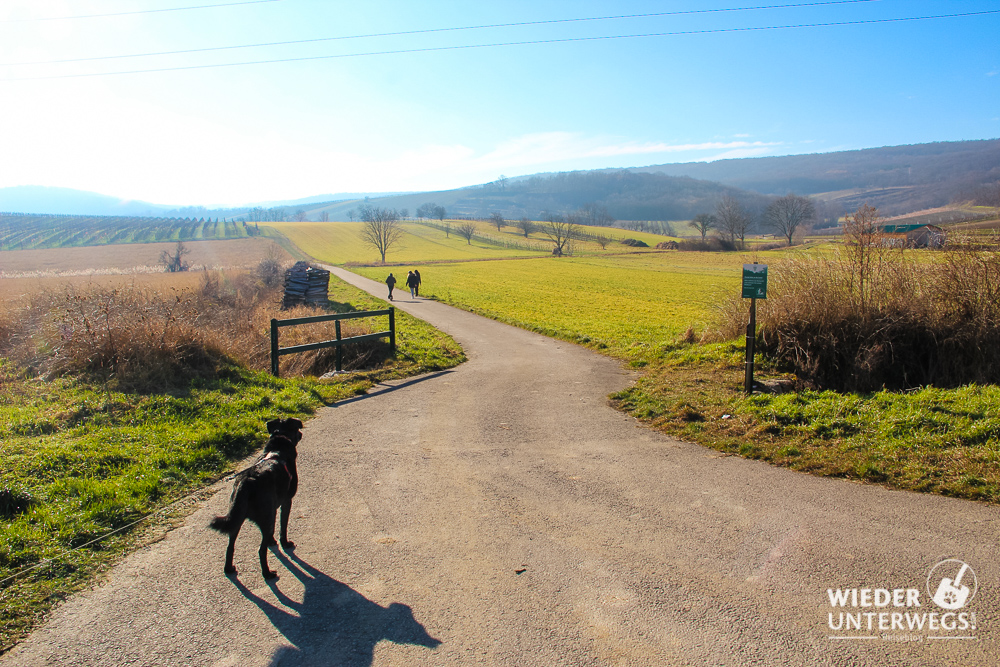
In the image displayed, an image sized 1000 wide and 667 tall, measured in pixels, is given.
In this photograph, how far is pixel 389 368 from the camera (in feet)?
39.9

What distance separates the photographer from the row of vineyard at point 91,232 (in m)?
95.5

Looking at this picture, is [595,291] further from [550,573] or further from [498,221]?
[498,221]

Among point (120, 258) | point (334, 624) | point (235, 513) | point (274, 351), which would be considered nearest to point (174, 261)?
point (120, 258)

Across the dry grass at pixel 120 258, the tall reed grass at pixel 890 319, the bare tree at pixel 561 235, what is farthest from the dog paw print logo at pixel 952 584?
the bare tree at pixel 561 235

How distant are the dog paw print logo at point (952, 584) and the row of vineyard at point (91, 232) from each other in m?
109

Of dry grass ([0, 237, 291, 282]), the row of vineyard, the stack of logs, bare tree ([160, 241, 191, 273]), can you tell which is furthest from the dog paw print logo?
the row of vineyard

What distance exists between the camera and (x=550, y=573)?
12.9 ft

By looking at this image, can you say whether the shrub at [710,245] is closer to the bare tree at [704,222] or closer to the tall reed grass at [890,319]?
the bare tree at [704,222]

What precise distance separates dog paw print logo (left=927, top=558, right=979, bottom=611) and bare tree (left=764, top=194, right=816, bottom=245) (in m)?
111

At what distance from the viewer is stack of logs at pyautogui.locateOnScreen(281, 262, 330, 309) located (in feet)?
82.5

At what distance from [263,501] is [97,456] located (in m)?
2.99

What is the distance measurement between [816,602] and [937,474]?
120 inches

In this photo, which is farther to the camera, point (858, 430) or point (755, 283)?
point (755, 283)

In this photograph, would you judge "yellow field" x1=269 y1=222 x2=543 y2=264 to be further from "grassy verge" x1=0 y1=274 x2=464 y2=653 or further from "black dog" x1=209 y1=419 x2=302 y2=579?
"black dog" x1=209 y1=419 x2=302 y2=579
